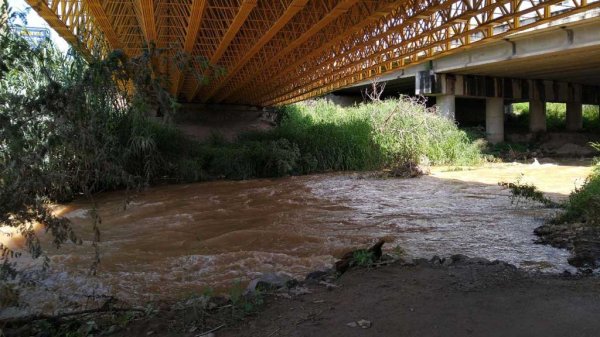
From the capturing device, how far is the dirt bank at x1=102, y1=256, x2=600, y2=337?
385cm

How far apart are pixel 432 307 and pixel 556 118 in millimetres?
41548

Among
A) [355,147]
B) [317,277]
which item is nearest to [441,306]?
[317,277]

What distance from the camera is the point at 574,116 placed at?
35594 millimetres

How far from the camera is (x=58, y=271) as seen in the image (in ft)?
24.1

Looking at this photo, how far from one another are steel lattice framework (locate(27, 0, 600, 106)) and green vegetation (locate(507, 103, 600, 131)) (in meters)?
20.5

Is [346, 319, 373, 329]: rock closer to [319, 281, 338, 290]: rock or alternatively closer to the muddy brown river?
[319, 281, 338, 290]: rock

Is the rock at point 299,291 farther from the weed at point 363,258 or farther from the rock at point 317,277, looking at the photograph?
the weed at point 363,258

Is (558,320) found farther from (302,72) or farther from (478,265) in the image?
(302,72)

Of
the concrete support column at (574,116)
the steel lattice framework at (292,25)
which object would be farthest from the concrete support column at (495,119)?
the steel lattice framework at (292,25)

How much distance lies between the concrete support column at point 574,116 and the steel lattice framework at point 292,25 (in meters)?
18.9

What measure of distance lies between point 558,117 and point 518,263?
3910 cm

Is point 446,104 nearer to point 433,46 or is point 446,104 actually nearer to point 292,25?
point 433,46

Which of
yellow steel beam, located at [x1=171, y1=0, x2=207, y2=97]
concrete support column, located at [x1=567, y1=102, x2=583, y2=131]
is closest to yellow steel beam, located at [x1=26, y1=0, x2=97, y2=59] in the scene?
yellow steel beam, located at [x1=171, y1=0, x2=207, y2=97]

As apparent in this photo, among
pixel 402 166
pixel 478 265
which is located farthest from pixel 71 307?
pixel 402 166
